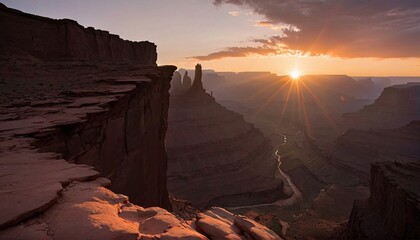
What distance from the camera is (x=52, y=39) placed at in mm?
23125

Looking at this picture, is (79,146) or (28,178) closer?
(28,178)

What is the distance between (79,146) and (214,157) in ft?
159

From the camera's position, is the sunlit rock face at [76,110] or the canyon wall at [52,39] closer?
the sunlit rock face at [76,110]

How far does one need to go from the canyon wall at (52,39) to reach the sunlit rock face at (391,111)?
97.2 meters

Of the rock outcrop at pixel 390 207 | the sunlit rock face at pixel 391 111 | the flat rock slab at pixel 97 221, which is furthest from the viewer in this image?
the sunlit rock face at pixel 391 111

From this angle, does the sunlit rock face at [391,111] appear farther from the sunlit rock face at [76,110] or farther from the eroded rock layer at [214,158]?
the sunlit rock face at [76,110]

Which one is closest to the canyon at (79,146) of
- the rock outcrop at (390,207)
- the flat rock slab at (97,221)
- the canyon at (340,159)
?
the flat rock slab at (97,221)

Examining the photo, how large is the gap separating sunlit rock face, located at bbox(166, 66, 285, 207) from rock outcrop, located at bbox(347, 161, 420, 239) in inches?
801

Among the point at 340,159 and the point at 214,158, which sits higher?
the point at 214,158

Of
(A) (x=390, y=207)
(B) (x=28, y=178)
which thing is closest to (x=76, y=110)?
(B) (x=28, y=178)

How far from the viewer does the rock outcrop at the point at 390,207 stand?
73.9 feet

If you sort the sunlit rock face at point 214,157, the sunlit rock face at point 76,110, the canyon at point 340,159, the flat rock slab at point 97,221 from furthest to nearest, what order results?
the sunlit rock face at point 214,157 → the canyon at point 340,159 → the sunlit rock face at point 76,110 → the flat rock slab at point 97,221

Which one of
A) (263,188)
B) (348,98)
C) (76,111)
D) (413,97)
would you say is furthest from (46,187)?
(348,98)

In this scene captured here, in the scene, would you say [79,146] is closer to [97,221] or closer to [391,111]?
[97,221]
